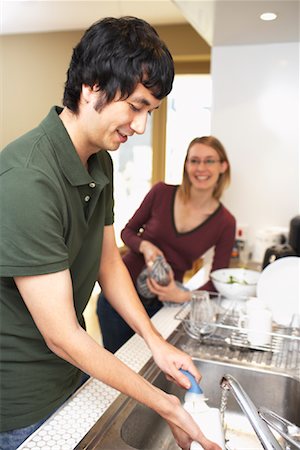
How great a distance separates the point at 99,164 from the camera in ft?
3.21

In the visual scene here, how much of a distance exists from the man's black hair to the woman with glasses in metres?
0.89

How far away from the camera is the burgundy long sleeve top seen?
1718mm

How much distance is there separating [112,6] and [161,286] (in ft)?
9.46

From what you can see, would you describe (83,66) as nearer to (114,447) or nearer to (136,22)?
(136,22)

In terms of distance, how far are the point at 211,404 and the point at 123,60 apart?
78cm

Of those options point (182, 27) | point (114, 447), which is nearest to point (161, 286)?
point (114, 447)

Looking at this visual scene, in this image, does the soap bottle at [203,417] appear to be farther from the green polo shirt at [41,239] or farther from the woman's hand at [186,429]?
the green polo shirt at [41,239]

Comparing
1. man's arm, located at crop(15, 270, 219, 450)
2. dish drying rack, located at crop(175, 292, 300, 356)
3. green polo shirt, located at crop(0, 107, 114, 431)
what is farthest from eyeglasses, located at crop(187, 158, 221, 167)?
man's arm, located at crop(15, 270, 219, 450)

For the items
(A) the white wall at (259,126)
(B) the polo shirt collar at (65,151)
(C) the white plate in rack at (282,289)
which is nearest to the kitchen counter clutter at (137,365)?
(C) the white plate in rack at (282,289)

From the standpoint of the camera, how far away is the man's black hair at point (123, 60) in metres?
0.79

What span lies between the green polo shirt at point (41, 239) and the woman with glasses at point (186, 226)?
24.9 inches

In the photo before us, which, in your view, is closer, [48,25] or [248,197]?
[248,197]

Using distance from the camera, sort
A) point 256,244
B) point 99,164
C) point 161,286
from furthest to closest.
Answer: point 256,244, point 161,286, point 99,164

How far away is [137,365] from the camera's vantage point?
3.54 ft
